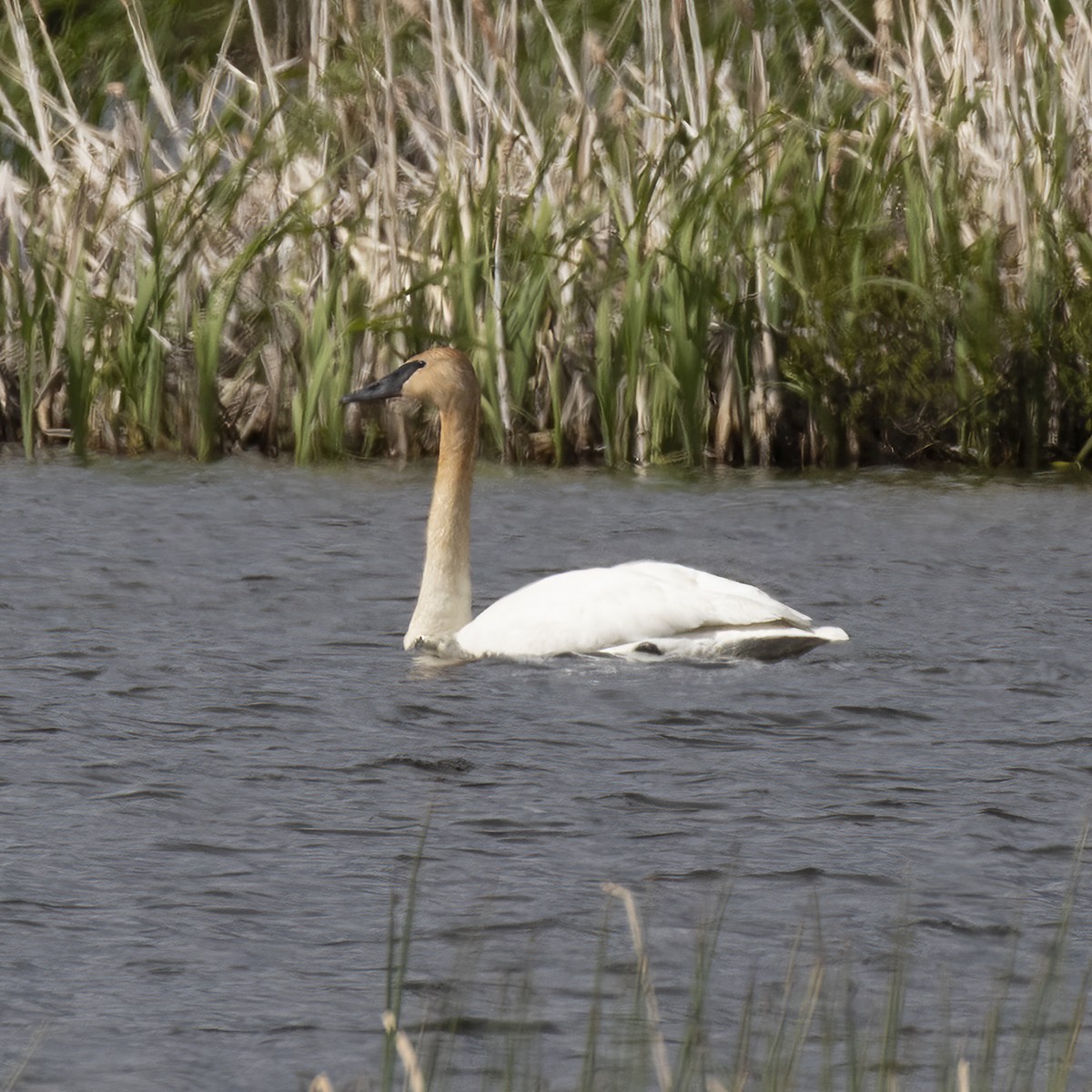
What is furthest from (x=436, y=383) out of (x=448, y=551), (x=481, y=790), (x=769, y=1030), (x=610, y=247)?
(x=769, y=1030)

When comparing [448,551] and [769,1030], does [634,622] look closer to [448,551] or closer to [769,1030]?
[448,551]

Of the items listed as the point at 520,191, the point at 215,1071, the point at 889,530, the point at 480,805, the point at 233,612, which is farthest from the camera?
the point at 520,191

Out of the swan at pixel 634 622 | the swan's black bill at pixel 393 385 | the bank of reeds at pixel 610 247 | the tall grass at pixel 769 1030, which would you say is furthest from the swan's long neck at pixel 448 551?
the tall grass at pixel 769 1030

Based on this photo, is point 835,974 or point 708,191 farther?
point 708,191

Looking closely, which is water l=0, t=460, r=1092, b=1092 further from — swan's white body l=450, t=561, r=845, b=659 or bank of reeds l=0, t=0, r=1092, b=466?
bank of reeds l=0, t=0, r=1092, b=466

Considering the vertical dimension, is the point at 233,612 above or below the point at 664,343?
below

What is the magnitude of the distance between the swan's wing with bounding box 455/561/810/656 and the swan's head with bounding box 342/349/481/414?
137cm

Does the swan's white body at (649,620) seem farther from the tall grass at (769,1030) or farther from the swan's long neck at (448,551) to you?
the tall grass at (769,1030)

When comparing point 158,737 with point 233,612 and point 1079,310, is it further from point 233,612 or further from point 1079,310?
point 1079,310

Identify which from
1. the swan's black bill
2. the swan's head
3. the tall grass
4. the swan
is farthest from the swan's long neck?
the tall grass

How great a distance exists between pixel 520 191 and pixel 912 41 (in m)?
2.16

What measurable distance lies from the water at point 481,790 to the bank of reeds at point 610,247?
1.93m

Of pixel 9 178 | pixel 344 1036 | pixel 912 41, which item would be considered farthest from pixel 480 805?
pixel 9 178

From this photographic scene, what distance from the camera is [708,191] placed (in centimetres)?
1115
